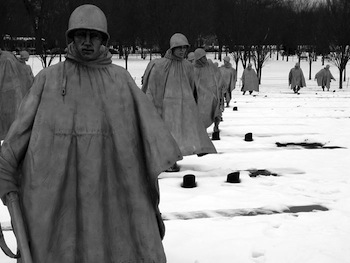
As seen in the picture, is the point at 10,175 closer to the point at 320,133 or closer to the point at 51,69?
the point at 51,69

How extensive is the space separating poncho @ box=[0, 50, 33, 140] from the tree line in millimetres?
13472

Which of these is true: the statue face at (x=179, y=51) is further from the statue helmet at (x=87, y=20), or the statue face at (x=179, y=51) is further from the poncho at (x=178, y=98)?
the statue helmet at (x=87, y=20)

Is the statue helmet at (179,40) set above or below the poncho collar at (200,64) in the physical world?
above

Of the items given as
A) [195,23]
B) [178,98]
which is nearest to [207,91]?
[178,98]

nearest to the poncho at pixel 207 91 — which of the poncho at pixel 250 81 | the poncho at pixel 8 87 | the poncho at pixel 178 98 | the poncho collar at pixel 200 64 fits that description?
the poncho collar at pixel 200 64

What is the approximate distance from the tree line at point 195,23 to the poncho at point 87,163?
68.3 feet

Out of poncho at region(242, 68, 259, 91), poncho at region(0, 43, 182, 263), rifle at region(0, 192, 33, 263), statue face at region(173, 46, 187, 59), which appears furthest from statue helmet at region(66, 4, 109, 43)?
poncho at region(242, 68, 259, 91)

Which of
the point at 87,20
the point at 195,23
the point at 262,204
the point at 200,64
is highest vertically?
the point at 195,23

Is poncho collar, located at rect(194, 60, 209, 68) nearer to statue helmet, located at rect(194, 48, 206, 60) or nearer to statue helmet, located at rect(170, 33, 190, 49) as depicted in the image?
statue helmet, located at rect(194, 48, 206, 60)

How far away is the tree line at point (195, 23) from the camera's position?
29.6 meters

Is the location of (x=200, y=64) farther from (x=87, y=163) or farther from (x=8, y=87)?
(x=87, y=163)

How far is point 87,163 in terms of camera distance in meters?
3.19

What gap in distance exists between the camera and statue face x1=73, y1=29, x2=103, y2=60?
10.5ft

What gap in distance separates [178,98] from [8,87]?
3737mm
